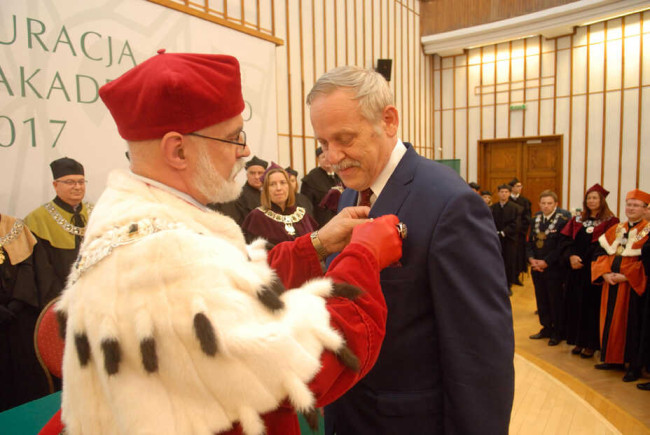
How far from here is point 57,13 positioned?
3803 millimetres

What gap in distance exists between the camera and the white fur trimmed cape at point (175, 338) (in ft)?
2.27

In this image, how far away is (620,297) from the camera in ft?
13.7

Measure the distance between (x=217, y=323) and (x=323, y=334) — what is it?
195 millimetres

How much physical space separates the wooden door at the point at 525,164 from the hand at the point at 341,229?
10.1 metres

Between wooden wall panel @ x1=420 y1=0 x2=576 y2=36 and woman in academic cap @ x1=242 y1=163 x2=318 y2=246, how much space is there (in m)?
8.49

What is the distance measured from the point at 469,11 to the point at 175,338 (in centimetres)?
1152

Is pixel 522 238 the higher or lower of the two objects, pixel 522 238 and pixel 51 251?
the lower

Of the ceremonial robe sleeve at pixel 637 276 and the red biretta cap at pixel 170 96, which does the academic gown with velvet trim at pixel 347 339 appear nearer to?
the red biretta cap at pixel 170 96

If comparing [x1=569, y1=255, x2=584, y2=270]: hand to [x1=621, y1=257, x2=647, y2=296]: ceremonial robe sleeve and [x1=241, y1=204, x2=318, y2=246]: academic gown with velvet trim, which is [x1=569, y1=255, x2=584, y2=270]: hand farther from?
[x1=241, y1=204, x2=318, y2=246]: academic gown with velvet trim

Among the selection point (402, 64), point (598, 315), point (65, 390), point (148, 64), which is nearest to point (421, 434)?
point (65, 390)

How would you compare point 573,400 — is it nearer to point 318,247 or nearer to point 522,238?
point 318,247

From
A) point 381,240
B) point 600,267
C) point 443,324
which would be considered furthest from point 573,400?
point 381,240

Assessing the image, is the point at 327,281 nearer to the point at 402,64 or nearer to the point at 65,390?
the point at 65,390

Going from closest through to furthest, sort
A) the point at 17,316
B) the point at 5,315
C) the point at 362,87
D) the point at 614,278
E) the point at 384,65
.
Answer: the point at 362,87 < the point at 5,315 < the point at 17,316 < the point at 614,278 < the point at 384,65
